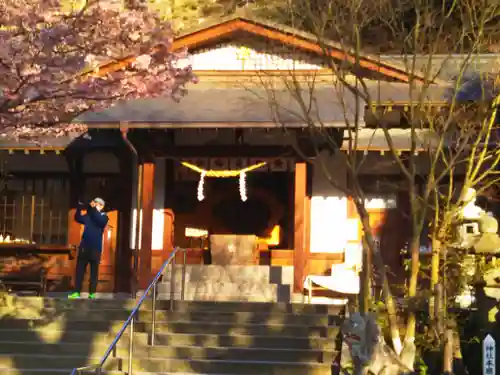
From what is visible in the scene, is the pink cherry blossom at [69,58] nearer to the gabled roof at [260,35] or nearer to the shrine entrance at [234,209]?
the gabled roof at [260,35]

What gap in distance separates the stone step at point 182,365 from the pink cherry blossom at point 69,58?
3.32 metres

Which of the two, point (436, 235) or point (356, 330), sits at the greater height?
point (436, 235)

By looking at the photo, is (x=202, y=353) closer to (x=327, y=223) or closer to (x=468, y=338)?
(x=468, y=338)

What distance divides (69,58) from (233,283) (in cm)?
733

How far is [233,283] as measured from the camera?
53.1 feet

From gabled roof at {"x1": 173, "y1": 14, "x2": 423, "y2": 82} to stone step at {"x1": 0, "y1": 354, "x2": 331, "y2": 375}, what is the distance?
7.60m

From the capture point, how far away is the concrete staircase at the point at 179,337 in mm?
11289

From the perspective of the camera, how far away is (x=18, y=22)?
31.6 feet

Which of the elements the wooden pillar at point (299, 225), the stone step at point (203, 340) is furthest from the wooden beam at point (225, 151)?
the stone step at point (203, 340)

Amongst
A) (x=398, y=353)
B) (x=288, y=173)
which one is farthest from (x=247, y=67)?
(x=398, y=353)

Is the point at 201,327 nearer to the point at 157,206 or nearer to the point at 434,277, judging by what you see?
the point at 434,277

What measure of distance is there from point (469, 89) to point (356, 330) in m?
8.71

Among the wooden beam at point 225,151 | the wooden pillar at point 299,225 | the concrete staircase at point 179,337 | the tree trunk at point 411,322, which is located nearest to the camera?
the tree trunk at point 411,322

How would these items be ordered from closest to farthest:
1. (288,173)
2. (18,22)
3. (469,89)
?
(18,22) → (469,89) → (288,173)
